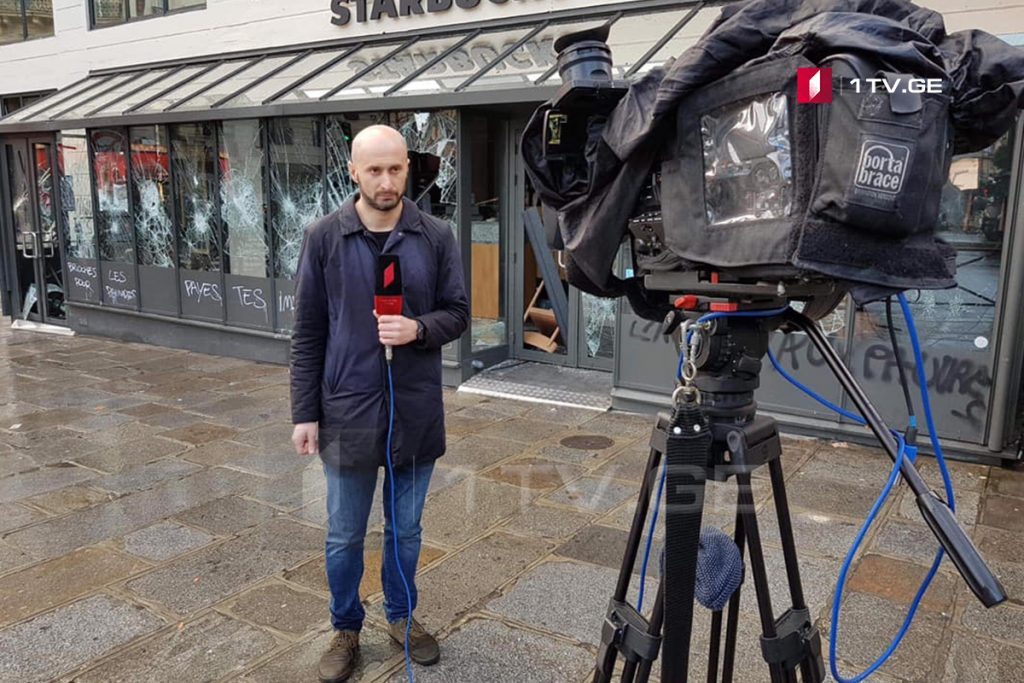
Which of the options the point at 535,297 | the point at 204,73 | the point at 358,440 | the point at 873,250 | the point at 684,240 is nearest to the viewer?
the point at 873,250

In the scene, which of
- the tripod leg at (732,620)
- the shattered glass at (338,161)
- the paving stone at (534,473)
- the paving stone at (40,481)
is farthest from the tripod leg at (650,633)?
the shattered glass at (338,161)

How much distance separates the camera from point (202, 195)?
9641 millimetres

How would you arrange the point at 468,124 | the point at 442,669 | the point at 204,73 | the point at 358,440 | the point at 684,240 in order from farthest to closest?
the point at 204,73, the point at 468,124, the point at 442,669, the point at 358,440, the point at 684,240

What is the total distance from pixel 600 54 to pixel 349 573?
6.90ft

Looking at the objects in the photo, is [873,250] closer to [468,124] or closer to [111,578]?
[111,578]

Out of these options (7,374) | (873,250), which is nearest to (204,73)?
(7,374)

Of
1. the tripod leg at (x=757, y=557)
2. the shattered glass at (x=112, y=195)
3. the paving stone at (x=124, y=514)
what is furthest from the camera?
the shattered glass at (x=112, y=195)

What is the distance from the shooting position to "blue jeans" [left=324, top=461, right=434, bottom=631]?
9.77ft

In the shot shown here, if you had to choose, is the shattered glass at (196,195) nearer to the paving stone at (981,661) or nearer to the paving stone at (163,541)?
the paving stone at (163,541)

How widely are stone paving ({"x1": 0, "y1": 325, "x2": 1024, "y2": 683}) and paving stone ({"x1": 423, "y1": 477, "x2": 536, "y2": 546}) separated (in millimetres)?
17

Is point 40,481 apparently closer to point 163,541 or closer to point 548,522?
point 163,541

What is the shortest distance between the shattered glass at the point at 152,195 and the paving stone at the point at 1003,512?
29.8 ft

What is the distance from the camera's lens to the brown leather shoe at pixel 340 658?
9.84 ft

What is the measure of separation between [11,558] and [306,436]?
90.3 inches
